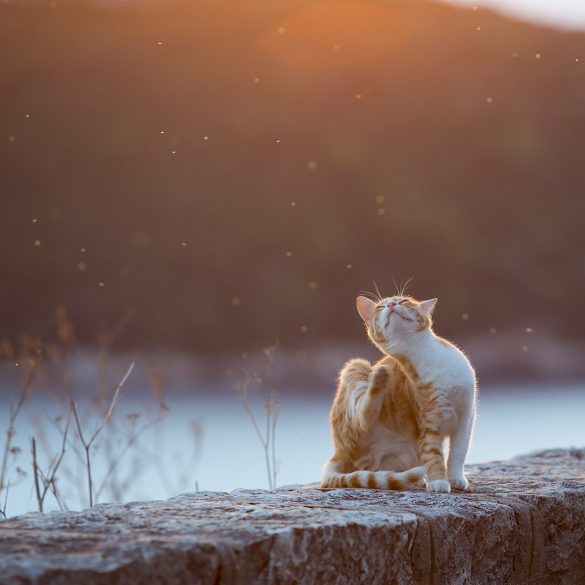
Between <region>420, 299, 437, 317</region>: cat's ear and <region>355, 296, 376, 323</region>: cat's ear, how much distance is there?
164mm

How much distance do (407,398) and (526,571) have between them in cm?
63

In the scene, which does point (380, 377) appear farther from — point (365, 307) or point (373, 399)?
point (365, 307)

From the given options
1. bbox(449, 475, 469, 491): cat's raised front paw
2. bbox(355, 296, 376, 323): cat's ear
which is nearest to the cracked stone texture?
bbox(449, 475, 469, 491): cat's raised front paw

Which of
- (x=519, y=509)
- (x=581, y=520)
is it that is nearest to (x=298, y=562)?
(x=519, y=509)

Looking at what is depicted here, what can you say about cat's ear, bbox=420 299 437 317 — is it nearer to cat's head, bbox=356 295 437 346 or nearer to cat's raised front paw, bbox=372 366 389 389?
cat's head, bbox=356 295 437 346

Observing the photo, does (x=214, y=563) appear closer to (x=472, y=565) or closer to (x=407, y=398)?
(x=472, y=565)

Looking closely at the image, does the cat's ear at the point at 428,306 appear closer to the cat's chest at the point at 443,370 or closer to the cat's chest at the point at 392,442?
the cat's chest at the point at 443,370

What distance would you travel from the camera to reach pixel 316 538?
5.95ft

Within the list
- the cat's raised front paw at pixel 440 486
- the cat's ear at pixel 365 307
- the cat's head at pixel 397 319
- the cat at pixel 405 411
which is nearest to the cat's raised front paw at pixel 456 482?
the cat at pixel 405 411

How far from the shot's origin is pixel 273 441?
11.0ft

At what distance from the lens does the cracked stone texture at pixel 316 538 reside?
5.06 ft

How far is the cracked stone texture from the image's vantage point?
1541mm

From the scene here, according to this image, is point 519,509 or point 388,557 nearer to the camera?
point 388,557

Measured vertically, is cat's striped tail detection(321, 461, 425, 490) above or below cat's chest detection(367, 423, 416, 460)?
below
